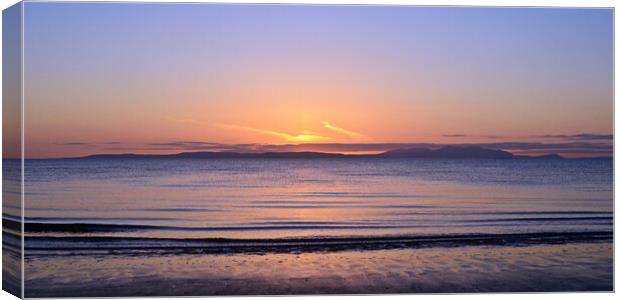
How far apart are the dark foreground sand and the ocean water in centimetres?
6

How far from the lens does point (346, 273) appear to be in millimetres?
7531

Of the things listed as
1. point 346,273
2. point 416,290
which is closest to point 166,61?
point 346,273

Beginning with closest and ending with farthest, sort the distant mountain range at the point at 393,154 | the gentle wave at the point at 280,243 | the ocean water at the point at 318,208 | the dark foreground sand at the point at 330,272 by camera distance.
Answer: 1. the dark foreground sand at the point at 330,272
2. the gentle wave at the point at 280,243
3. the ocean water at the point at 318,208
4. the distant mountain range at the point at 393,154

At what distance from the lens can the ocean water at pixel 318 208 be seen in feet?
25.2

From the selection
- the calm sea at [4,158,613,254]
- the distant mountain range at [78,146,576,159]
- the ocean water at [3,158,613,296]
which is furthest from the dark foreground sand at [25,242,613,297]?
the distant mountain range at [78,146,576,159]

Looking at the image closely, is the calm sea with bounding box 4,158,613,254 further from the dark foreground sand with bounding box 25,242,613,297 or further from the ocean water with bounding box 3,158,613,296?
the dark foreground sand with bounding box 25,242,613,297

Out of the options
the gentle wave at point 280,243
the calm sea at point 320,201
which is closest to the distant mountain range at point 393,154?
the calm sea at point 320,201

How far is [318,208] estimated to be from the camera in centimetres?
788

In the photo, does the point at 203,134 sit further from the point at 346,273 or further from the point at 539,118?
the point at 539,118

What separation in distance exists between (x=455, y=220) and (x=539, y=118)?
1090 millimetres

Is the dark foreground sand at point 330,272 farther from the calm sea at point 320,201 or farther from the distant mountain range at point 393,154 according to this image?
the distant mountain range at point 393,154

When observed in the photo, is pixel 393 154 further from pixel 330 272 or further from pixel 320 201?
pixel 330 272

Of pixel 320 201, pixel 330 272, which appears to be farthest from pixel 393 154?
pixel 330 272

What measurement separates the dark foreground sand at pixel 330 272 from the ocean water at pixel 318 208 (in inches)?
2.3
